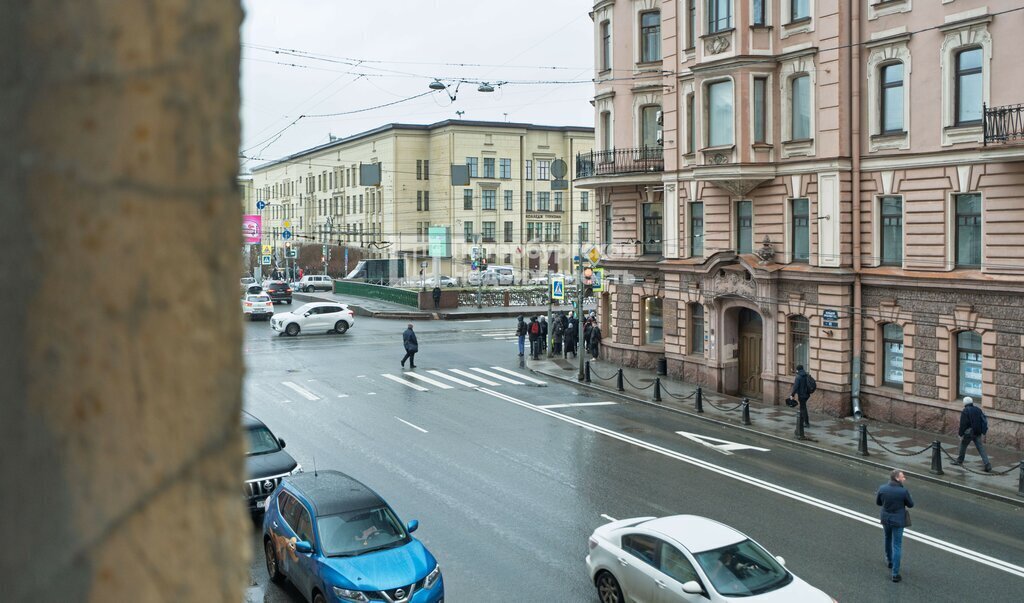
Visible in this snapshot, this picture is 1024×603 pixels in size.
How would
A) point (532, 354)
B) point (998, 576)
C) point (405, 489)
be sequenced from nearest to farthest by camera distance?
1. point (998, 576)
2. point (405, 489)
3. point (532, 354)

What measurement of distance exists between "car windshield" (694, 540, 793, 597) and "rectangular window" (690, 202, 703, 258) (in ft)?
68.4

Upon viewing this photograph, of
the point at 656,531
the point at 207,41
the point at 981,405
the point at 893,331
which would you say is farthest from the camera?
the point at 893,331

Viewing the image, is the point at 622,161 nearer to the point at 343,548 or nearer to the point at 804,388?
the point at 804,388

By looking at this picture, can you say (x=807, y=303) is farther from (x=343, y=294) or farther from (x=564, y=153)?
(x=564, y=153)

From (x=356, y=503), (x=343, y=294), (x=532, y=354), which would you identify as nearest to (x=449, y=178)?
(x=343, y=294)

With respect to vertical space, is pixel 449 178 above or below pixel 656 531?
above

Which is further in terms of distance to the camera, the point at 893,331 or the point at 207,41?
the point at 893,331

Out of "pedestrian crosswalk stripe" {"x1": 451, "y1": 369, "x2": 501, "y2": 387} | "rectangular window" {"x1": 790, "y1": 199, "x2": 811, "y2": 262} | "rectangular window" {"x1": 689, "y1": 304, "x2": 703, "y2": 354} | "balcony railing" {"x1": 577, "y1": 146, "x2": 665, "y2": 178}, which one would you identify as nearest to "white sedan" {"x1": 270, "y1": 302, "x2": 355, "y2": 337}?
"pedestrian crosswalk stripe" {"x1": 451, "y1": 369, "x2": 501, "y2": 387}

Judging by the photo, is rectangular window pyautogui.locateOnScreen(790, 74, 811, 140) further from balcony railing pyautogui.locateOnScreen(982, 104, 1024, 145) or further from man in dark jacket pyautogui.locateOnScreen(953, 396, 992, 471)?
man in dark jacket pyautogui.locateOnScreen(953, 396, 992, 471)

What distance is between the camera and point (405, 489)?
18.6m

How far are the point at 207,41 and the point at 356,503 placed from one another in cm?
1308

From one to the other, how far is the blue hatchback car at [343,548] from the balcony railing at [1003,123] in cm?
1665

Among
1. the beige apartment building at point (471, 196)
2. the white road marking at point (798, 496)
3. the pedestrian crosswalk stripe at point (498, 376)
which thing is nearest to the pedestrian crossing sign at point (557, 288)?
the pedestrian crosswalk stripe at point (498, 376)

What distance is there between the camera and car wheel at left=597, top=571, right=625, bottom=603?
42.0 ft
